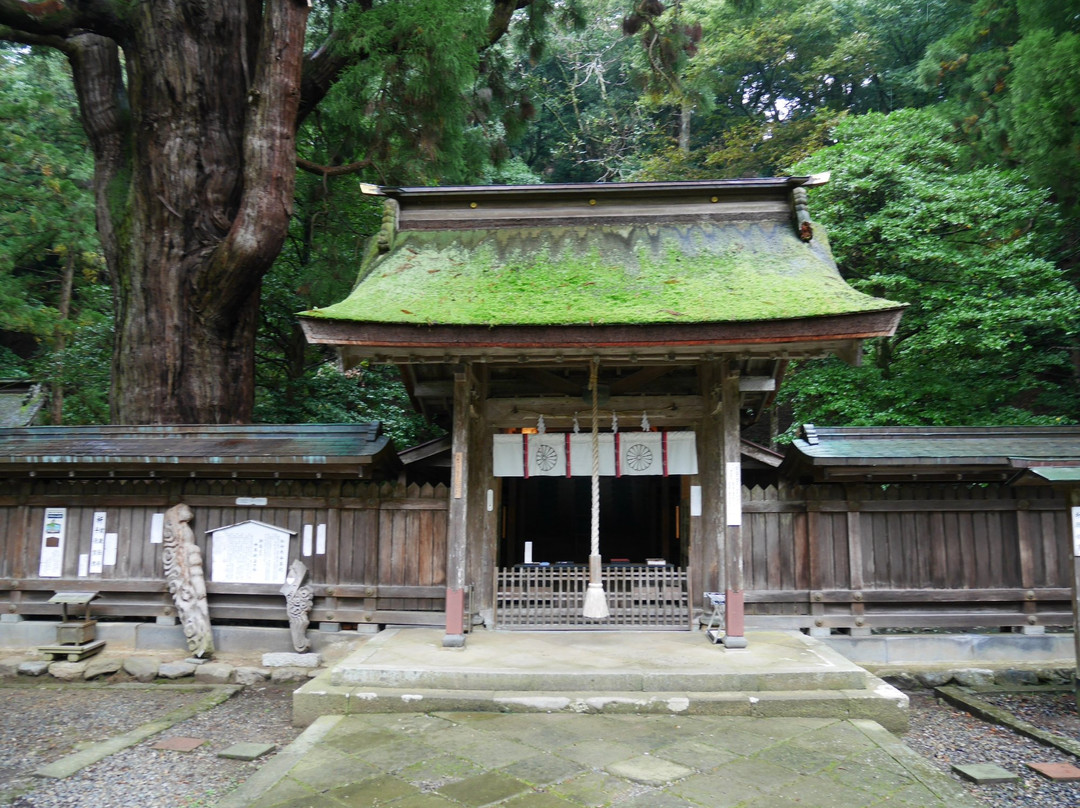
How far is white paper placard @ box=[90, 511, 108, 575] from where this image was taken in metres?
9.33

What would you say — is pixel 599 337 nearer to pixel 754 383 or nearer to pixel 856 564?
pixel 754 383

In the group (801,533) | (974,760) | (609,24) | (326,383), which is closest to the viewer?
(974,760)

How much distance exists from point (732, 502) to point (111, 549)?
26.7 feet

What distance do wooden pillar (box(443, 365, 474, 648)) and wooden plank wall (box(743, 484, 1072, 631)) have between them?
3632 millimetres

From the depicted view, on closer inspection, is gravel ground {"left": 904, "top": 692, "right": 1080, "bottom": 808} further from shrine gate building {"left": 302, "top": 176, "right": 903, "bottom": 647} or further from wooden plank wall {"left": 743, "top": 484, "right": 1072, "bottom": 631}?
shrine gate building {"left": 302, "top": 176, "right": 903, "bottom": 647}

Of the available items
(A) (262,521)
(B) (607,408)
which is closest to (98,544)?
(A) (262,521)

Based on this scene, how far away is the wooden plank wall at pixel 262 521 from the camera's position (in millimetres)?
8906

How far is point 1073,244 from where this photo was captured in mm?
13906

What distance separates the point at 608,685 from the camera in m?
6.53

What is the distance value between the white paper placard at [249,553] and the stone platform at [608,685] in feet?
Answer: 7.70

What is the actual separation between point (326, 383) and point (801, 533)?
10212 mm

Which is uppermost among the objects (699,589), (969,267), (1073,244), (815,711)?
(1073,244)

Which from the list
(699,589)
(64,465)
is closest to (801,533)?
(699,589)

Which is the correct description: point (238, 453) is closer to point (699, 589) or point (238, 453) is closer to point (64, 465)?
point (64, 465)
